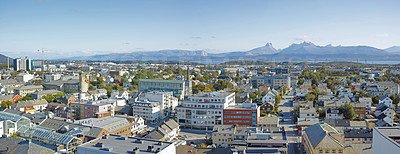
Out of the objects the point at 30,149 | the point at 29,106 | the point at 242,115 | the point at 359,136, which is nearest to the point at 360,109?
the point at 359,136

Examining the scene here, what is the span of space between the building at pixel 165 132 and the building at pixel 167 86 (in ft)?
26.1

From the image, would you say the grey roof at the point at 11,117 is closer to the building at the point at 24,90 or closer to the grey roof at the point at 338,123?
the building at the point at 24,90

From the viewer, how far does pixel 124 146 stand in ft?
20.8

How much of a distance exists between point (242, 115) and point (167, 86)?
Answer: 9.31 m

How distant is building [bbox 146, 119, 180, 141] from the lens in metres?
9.71

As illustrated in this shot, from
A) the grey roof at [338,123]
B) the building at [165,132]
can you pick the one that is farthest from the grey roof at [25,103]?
the grey roof at [338,123]

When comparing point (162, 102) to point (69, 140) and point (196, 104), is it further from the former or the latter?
point (69, 140)

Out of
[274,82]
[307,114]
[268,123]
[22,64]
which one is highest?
[22,64]

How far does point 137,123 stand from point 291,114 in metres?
8.10

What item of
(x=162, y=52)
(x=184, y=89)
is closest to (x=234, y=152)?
(x=184, y=89)

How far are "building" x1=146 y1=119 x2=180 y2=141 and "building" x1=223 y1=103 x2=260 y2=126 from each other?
237cm

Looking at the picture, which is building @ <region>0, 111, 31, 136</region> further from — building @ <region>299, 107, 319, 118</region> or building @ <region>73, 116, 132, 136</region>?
building @ <region>299, 107, 319, 118</region>

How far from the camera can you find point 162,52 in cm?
11369

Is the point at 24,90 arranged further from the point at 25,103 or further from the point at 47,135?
the point at 47,135
